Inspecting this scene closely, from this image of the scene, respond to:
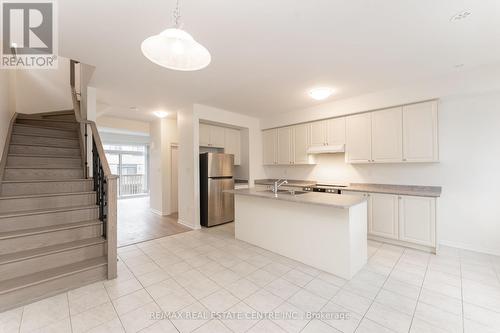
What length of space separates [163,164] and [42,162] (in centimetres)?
252

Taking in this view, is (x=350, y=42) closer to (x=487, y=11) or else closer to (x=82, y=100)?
(x=487, y=11)

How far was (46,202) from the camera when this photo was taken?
2.65 meters

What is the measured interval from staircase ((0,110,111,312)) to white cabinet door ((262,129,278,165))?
3870mm

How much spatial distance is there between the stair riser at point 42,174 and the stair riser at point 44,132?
3.45 feet

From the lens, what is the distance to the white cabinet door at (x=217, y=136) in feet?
16.9

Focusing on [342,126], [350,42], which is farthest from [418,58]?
[342,126]

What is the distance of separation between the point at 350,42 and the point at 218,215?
388cm

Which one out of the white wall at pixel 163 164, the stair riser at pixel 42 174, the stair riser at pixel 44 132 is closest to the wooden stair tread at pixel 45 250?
the stair riser at pixel 42 174

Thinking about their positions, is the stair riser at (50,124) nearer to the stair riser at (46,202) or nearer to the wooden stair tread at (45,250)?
the stair riser at (46,202)

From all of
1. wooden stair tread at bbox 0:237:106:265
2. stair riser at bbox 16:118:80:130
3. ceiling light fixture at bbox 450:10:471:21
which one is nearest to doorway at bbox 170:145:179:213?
stair riser at bbox 16:118:80:130

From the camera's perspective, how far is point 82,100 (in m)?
3.79

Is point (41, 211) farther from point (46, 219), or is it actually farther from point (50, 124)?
point (50, 124)

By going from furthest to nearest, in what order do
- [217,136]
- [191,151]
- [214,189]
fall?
[217,136], [214,189], [191,151]

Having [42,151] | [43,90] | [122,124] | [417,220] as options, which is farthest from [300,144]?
[43,90]
